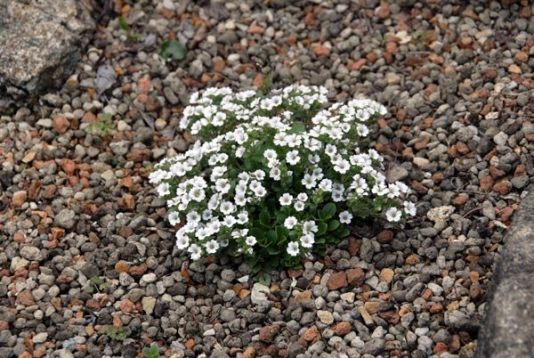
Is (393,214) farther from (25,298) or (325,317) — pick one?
(25,298)

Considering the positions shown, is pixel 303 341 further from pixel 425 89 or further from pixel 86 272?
pixel 425 89

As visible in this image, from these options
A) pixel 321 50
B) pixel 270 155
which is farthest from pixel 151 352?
pixel 321 50

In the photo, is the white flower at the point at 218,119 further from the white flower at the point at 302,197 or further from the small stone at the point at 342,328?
the small stone at the point at 342,328

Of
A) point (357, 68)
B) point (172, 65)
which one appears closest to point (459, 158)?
point (357, 68)

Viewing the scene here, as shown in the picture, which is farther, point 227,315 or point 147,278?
point 147,278

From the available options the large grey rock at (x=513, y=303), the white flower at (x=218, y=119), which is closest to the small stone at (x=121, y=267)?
the white flower at (x=218, y=119)

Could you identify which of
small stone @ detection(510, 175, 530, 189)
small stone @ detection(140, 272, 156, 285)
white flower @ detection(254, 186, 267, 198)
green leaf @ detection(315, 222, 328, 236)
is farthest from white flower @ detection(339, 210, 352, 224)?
small stone @ detection(140, 272, 156, 285)

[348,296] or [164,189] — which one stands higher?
[164,189]
